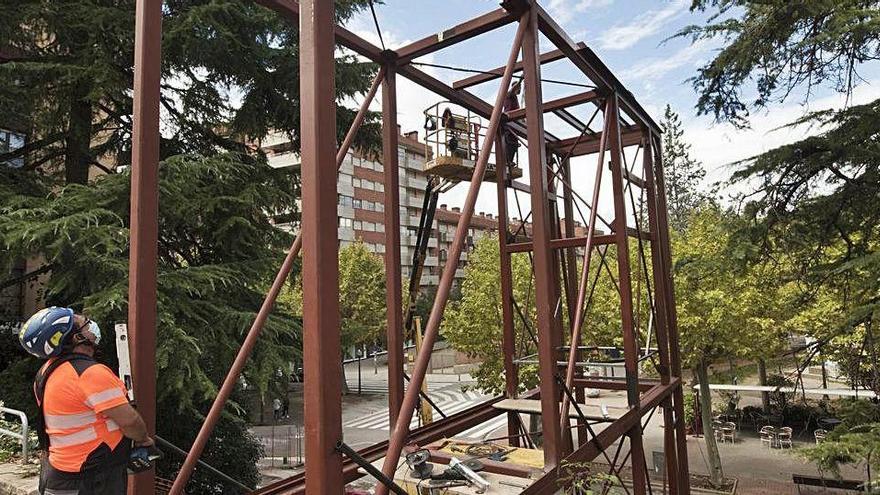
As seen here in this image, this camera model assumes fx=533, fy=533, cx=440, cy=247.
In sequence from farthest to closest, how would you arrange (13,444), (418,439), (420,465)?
1. (13,444)
2. (418,439)
3. (420,465)

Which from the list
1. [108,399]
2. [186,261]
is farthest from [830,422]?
[108,399]

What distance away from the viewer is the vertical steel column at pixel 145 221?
3.19 meters

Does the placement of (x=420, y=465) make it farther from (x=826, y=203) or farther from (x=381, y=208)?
(x=381, y=208)

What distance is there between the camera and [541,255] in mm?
4387

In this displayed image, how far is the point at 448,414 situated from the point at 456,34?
21434 mm

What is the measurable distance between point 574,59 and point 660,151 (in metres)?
3.89

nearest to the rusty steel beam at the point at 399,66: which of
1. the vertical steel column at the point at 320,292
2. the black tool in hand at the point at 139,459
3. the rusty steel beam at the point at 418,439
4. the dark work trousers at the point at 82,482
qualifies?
the vertical steel column at the point at 320,292

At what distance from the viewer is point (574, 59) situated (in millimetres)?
5703

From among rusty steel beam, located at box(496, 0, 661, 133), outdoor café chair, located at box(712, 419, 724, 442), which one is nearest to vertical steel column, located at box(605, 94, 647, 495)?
rusty steel beam, located at box(496, 0, 661, 133)

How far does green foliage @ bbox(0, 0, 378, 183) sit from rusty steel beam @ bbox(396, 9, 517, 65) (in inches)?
222

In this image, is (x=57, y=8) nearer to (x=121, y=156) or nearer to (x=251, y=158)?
(x=121, y=156)

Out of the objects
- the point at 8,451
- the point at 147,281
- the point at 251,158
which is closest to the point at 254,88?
the point at 251,158

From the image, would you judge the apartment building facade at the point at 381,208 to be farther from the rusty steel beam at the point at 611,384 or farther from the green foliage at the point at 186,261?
the rusty steel beam at the point at 611,384

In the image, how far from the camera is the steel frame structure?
266cm
